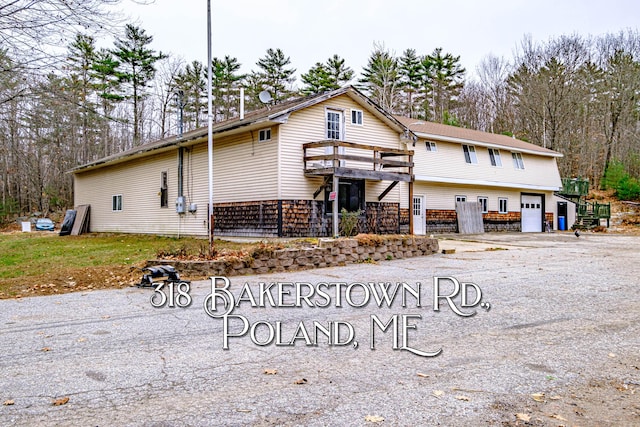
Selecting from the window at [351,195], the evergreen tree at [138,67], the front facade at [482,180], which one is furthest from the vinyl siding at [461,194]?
the evergreen tree at [138,67]

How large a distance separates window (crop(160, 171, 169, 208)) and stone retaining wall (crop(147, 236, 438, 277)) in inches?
453

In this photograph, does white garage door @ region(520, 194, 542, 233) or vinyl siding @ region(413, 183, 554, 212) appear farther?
white garage door @ region(520, 194, 542, 233)

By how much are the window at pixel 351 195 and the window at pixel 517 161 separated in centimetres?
1351

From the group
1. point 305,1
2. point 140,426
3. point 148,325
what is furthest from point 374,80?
point 140,426

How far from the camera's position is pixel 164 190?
2139 centimetres

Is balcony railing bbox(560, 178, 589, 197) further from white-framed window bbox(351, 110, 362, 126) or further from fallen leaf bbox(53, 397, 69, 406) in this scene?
fallen leaf bbox(53, 397, 69, 406)

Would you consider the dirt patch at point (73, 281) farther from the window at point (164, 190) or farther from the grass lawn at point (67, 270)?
the window at point (164, 190)

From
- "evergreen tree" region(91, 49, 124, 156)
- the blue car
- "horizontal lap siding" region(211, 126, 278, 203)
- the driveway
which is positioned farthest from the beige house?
"evergreen tree" region(91, 49, 124, 156)

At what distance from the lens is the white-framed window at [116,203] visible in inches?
984

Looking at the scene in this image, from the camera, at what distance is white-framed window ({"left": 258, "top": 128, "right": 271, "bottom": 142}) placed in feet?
55.2

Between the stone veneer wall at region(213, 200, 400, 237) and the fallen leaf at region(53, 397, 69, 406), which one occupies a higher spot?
the stone veneer wall at region(213, 200, 400, 237)

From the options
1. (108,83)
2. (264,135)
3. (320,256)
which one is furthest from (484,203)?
(108,83)

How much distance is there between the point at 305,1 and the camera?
18.3 m

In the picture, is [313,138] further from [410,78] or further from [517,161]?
[410,78]
